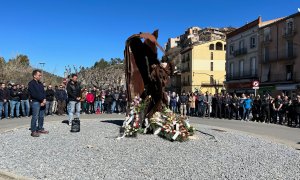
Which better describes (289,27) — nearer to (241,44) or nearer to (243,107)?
(241,44)

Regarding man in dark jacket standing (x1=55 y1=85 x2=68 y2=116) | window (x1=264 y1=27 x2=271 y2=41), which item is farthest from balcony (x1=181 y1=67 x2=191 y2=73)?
man in dark jacket standing (x1=55 y1=85 x2=68 y2=116)

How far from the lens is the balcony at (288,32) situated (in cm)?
4325

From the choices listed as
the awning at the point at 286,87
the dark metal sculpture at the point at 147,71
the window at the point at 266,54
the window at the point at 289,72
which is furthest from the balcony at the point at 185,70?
→ the dark metal sculpture at the point at 147,71

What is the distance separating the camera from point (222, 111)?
81.4ft

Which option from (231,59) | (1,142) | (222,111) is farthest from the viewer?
(231,59)

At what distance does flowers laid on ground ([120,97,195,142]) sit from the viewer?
1048cm

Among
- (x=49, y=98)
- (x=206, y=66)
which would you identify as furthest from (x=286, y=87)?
(x=206, y=66)

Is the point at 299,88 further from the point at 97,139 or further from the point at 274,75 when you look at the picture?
the point at 97,139

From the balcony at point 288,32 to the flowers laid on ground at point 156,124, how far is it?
36.0 metres

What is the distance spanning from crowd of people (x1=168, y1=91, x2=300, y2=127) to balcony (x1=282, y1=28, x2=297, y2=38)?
2102 cm

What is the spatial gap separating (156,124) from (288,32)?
37.6 metres

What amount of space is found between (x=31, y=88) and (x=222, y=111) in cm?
1620

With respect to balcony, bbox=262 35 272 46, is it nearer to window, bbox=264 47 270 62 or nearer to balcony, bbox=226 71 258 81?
window, bbox=264 47 270 62

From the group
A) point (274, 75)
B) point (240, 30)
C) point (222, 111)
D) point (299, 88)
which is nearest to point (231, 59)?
point (240, 30)
